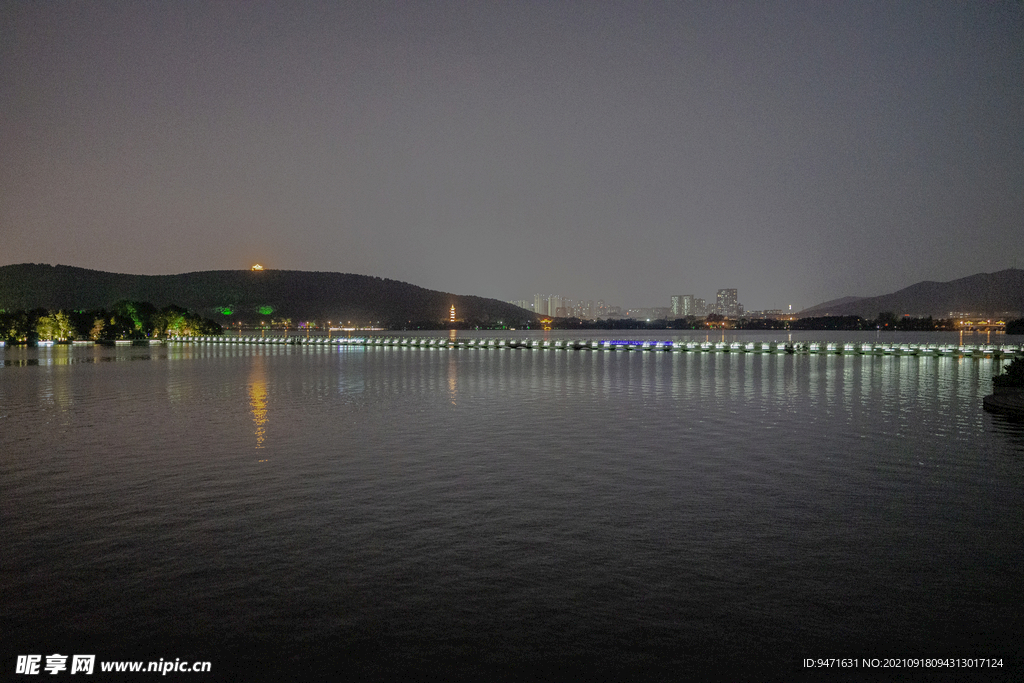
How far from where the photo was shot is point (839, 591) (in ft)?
31.3

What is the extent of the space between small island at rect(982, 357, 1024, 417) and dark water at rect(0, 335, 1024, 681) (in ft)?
8.62

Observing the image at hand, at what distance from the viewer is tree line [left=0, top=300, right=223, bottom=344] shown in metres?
143

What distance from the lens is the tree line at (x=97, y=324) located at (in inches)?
5640

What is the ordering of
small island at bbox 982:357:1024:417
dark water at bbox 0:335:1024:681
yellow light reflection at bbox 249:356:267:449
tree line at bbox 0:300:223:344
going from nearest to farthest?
1. dark water at bbox 0:335:1024:681
2. yellow light reflection at bbox 249:356:267:449
3. small island at bbox 982:357:1024:417
4. tree line at bbox 0:300:223:344

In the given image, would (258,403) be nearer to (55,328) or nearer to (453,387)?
(453,387)

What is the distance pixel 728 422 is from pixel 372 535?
1738 cm

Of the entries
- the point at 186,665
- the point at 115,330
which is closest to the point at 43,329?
the point at 115,330

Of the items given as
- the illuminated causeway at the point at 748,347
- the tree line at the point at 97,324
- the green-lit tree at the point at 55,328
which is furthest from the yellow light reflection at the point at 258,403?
the tree line at the point at 97,324

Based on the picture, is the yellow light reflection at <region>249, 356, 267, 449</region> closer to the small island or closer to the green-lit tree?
the small island

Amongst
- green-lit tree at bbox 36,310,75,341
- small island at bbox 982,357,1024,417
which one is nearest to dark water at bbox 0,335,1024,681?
small island at bbox 982,357,1024,417

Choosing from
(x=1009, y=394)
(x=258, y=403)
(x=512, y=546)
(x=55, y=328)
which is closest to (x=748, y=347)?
(x=1009, y=394)

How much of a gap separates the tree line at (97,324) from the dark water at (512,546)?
13792 cm

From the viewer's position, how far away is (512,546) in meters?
11.4

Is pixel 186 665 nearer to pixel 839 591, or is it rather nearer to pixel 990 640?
pixel 839 591
